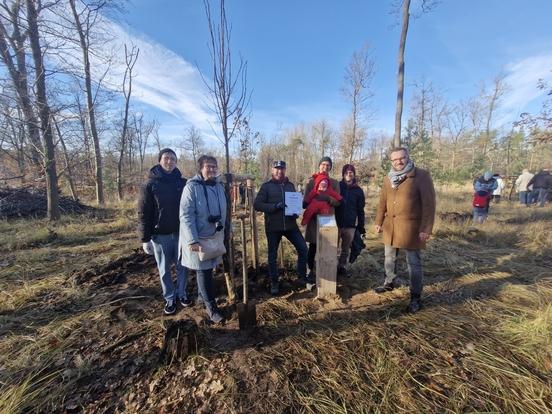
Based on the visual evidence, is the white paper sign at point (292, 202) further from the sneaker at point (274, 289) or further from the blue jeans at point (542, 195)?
the blue jeans at point (542, 195)

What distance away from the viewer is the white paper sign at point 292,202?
3469mm

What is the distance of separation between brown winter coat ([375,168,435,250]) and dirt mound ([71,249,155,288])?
174 inches

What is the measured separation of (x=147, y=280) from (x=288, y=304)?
99.4 inches

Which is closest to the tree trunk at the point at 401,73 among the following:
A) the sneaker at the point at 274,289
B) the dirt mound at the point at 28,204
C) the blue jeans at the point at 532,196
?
the sneaker at the point at 274,289

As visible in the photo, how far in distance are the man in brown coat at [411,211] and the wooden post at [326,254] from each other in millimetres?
773

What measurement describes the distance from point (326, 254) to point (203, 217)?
1755mm

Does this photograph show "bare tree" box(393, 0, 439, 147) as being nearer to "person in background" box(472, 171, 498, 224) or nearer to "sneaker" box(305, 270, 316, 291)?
"person in background" box(472, 171, 498, 224)

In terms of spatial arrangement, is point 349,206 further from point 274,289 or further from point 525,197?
point 525,197

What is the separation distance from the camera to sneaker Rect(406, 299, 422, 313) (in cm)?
322

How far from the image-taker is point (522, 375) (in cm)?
213

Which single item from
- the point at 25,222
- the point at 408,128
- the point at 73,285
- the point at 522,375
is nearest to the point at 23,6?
the point at 25,222

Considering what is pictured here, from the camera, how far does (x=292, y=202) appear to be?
3.48 m

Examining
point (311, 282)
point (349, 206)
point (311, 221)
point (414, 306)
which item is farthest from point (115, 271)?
point (414, 306)

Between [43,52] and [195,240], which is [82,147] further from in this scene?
[195,240]
